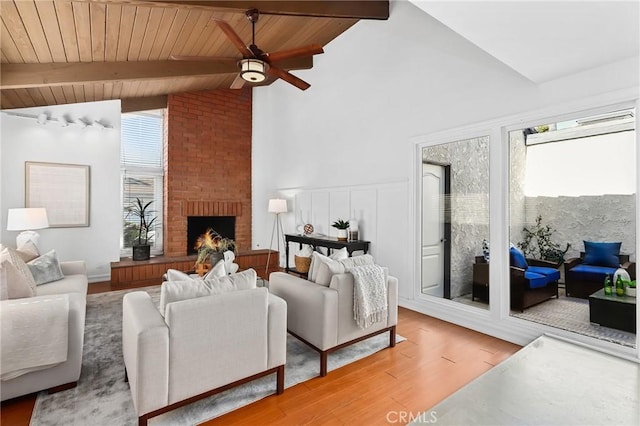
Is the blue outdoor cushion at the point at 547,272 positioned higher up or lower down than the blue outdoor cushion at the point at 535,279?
higher up

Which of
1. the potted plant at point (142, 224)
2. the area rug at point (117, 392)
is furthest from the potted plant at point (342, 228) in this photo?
the potted plant at point (142, 224)

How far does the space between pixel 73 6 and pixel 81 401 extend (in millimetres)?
3249

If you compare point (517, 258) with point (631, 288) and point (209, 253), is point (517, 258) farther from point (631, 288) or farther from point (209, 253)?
point (209, 253)

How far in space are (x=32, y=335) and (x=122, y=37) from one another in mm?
3233

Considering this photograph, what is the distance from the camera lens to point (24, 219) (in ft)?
12.9

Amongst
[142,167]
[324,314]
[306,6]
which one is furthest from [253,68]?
[142,167]

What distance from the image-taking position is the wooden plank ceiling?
2.90 meters

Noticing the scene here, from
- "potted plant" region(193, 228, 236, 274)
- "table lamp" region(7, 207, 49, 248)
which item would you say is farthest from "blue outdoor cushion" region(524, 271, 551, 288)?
"table lamp" region(7, 207, 49, 248)

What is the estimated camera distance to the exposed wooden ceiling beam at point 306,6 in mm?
2984

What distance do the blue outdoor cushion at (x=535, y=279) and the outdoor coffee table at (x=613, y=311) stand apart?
380mm

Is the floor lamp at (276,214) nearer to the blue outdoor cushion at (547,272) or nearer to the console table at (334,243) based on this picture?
the console table at (334,243)

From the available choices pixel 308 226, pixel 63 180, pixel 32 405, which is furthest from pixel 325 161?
pixel 32 405

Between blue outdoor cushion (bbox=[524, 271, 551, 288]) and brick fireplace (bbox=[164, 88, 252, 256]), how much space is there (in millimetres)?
5532

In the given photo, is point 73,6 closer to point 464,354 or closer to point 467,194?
point 467,194
